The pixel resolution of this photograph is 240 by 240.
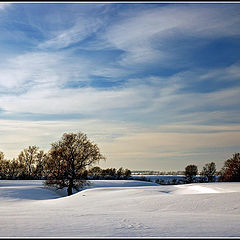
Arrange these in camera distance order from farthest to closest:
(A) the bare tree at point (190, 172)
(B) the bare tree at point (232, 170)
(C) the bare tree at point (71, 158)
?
(A) the bare tree at point (190, 172) → (B) the bare tree at point (232, 170) → (C) the bare tree at point (71, 158)

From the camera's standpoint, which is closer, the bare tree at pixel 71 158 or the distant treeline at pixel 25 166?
the bare tree at pixel 71 158

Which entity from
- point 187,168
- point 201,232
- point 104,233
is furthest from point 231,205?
point 187,168

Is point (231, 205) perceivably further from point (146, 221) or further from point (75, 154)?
point (75, 154)

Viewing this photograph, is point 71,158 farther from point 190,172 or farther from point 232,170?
point 190,172

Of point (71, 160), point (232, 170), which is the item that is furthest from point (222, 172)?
point (71, 160)

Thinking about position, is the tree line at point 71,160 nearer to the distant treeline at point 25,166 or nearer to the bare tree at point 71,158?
the bare tree at point 71,158

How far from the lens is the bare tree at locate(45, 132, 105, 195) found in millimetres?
41062

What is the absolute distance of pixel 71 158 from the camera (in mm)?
41156

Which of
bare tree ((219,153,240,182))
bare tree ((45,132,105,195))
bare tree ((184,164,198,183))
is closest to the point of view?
bare tree ((45,132,105,195))

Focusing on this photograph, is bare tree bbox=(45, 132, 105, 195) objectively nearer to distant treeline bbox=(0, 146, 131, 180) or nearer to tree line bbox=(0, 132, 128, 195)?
tree line bbox=(0, 132, 128, 195)

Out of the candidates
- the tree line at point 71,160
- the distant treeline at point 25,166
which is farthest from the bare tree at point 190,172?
the tree line at point 71,160

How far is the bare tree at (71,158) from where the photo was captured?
1617 inches

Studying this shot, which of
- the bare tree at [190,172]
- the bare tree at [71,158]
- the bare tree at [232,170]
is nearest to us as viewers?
the bare tree at [71,158]

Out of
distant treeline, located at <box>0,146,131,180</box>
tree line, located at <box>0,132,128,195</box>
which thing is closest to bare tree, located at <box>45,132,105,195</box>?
tree line, located at <box>0,132,128,195</box>
